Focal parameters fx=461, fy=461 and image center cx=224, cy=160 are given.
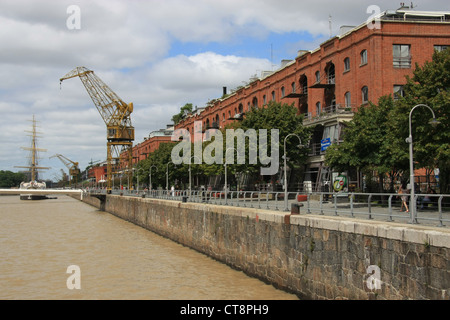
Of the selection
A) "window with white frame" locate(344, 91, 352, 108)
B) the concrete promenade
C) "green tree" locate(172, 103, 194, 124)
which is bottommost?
the concrete promenade

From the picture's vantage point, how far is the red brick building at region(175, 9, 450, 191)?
35.3 m

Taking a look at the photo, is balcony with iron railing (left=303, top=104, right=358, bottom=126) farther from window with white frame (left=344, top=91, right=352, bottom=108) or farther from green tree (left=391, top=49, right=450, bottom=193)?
green tree (left=391, top=49, right=450, bottom=193)

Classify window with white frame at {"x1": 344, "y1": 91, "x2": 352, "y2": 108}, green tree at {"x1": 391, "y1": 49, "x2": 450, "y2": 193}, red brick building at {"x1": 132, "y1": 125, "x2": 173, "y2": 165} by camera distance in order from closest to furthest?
1. green tree at {"x1": 391, "y1": 49, "x2": 450, "y2": 193}
2. window with white frame at {"x1": 344, "y1": 91, "x2": 352, "y2": 108}
3. red brick building at {"x1": 132, "y1": 125, "x2": 173, "y2": 165}

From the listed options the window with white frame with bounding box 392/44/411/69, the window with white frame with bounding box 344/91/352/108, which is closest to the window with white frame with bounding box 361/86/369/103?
the window with white frame with bounding box 344/91/352/108

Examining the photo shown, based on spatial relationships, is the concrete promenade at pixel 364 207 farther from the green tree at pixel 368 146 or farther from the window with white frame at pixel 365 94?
the window with white frame at pixel 365 94

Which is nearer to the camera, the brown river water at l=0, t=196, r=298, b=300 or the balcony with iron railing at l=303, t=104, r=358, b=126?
the brown river water at l=0, t=196, r=298, b=300

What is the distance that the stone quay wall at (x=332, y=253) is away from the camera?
32.5ft

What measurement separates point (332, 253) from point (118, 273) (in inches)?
427

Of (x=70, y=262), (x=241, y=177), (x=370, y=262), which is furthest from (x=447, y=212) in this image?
(x=241, y=177)

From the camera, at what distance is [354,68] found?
37.7 meters

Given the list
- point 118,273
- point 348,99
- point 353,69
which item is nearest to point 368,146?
point 348,99

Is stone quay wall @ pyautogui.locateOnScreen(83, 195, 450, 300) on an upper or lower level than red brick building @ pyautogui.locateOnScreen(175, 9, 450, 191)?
lower

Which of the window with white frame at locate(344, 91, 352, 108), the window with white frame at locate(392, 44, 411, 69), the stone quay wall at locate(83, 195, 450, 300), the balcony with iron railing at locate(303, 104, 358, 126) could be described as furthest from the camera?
the window with white frame at locate(344, 91, 352, 108)

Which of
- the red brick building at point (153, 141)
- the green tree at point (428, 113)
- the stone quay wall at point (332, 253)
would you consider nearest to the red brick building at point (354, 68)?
the green tree at point (428, 113)
